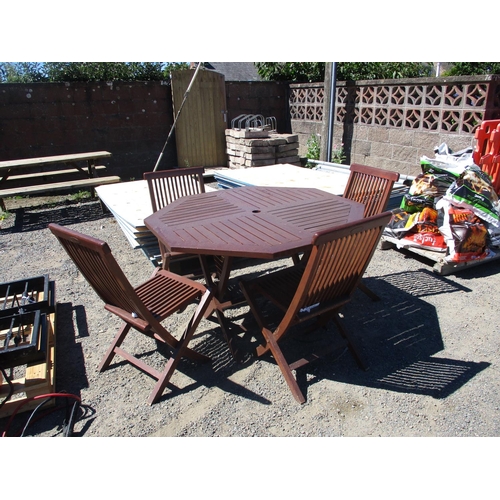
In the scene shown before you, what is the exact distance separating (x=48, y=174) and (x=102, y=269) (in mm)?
5947

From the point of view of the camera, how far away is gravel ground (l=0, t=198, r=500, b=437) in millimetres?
2266

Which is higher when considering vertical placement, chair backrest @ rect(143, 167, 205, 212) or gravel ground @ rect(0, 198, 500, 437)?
chair backrest @ rect(143, 167, 205, 212)

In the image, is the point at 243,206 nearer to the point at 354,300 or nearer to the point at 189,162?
the point at 354,300

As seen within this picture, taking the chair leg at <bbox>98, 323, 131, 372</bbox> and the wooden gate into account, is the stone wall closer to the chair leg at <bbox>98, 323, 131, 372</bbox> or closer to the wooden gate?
the wooden gate

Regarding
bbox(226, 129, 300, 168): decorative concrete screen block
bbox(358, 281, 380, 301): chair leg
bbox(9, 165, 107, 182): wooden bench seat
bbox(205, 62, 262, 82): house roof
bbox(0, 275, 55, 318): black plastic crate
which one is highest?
bbox(205, 62, 262, 82): house roof

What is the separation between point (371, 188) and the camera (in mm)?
3740

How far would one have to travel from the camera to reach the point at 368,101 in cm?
731

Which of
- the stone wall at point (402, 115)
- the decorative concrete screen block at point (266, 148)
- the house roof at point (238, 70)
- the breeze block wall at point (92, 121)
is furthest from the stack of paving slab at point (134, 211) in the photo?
the house roof at point (238, 70)

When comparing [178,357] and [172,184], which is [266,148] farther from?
[178,357]

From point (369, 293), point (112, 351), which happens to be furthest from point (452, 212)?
point (112, 351)

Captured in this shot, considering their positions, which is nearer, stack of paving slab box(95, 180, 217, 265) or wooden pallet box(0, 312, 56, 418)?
wooden pallet box(0, 312, 56, 418)

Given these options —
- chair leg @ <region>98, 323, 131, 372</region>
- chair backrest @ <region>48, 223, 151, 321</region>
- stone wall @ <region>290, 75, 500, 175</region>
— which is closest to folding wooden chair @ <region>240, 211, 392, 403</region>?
chair backrest @ <region>48, 223, 151, 321</region>

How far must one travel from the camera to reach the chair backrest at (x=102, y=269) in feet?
6.86

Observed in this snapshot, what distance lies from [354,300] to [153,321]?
1.87m
